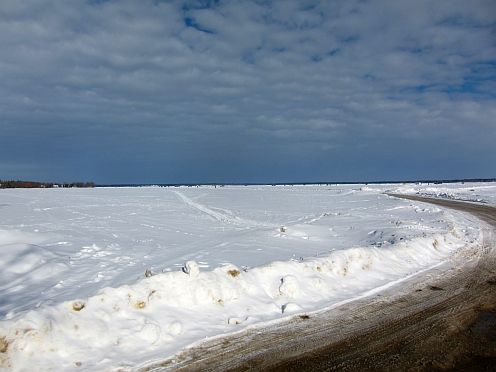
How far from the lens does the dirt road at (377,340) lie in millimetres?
4516

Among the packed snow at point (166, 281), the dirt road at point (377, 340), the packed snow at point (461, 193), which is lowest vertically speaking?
the dirt road at point (377, 340)

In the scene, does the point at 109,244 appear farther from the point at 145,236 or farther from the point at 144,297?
the point at 144,297

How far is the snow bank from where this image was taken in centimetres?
470

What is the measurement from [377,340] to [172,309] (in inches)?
119

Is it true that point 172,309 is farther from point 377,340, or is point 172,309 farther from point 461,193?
point 461,193

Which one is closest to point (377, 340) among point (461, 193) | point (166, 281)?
point (166, 281)

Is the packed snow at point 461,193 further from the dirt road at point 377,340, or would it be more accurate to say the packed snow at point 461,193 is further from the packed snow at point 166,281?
the dirt road at point 377,340

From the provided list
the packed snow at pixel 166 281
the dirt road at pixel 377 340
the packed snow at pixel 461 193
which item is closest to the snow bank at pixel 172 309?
the packed snow at pixel 166 281

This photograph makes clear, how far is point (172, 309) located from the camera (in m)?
6.07

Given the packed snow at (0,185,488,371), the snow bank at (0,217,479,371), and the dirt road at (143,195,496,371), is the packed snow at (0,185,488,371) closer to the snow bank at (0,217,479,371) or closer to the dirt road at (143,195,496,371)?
the snow bank at (0,217,479,371)

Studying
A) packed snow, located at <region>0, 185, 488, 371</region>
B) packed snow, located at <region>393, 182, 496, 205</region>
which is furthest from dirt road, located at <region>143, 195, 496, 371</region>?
packed snow, located at <region>393, 182, 496, 205</region>

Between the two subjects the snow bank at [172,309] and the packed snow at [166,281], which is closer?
the snow bank at [172,309]

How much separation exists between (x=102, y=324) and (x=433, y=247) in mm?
9534

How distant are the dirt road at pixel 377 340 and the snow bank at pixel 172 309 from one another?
1.51ft
